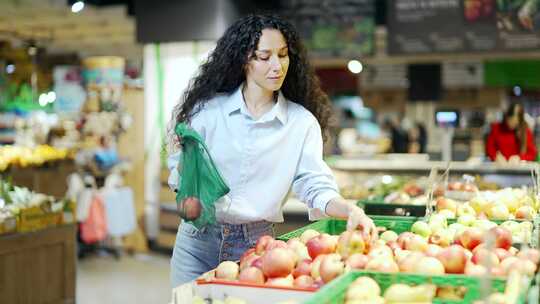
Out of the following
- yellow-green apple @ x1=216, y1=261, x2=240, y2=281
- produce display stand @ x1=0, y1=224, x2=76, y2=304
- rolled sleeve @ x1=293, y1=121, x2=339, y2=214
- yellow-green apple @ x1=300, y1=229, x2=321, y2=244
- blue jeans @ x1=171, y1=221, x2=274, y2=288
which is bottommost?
produce display stand @ x1=0, y1=224, x2=76, y2=304

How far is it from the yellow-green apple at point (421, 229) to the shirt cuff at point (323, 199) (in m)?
0.37

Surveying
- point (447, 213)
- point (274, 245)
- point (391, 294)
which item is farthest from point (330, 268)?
point (447, 213)

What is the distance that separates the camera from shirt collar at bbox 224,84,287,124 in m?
2.98

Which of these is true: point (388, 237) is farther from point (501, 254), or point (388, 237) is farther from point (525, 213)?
point (525, 213)

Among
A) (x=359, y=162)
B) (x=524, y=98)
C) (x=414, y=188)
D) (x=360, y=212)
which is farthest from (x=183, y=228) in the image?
(x=524, y=98)

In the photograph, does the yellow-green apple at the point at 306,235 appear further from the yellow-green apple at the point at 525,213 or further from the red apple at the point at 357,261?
the yellow-green apple at the point at 525,213

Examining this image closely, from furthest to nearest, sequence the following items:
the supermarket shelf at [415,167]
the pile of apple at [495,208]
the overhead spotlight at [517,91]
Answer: the overhead spotlight at [517,91]
the supermarket shelf at [415,167]
the pile of apple at [495,208]

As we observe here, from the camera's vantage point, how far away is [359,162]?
8398 millimetres

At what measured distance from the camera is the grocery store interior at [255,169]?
227 centimetres

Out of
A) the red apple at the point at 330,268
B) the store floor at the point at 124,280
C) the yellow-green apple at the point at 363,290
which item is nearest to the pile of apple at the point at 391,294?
the yellow-green apple at the point at 363,290

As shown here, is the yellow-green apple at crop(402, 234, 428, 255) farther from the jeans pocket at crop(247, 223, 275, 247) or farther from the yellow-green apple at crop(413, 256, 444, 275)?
the jeans pocket at crop(247, 223, 275, 247)

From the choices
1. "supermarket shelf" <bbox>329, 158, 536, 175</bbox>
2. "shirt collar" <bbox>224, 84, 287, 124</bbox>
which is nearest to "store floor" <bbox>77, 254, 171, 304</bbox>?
"supermarket shelf" <bbox>329, 158, 536, 175</bbox>

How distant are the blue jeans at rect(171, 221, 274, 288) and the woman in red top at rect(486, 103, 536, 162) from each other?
601 cm

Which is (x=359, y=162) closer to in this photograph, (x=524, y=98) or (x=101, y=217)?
(x=101, y=217)
